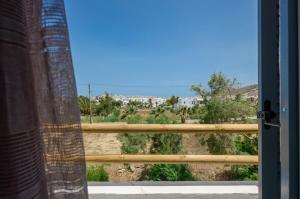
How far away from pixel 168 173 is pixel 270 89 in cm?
387

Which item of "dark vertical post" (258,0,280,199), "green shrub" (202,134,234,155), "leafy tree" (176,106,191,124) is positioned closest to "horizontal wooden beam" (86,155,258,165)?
"green shrub" (202,134,234,155)

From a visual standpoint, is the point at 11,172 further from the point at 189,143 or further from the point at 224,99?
the point at 224,99

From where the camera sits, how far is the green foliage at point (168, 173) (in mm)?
5426

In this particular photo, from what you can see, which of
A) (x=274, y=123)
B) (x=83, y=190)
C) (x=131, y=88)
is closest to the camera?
(x=83, y=190)

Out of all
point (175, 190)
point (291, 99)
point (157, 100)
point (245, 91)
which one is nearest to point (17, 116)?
point (291, 99)

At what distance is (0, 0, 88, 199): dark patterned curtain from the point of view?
23.8 inches

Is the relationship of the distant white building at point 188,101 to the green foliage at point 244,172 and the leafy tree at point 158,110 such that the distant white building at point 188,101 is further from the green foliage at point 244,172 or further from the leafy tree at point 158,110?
the green foliage at point 244,172

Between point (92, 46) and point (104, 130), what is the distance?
5.82 metres

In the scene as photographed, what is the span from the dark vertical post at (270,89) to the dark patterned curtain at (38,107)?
1043 millimetres

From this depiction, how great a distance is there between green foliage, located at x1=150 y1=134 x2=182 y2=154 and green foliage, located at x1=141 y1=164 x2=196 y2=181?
288 millimetres

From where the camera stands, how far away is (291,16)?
4.50 feet

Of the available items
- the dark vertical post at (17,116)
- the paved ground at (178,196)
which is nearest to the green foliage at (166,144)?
the paved ground at (178,196)

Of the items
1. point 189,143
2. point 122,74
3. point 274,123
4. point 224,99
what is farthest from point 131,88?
point 274,123

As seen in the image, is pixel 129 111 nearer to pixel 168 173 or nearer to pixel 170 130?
pixel 168 173
